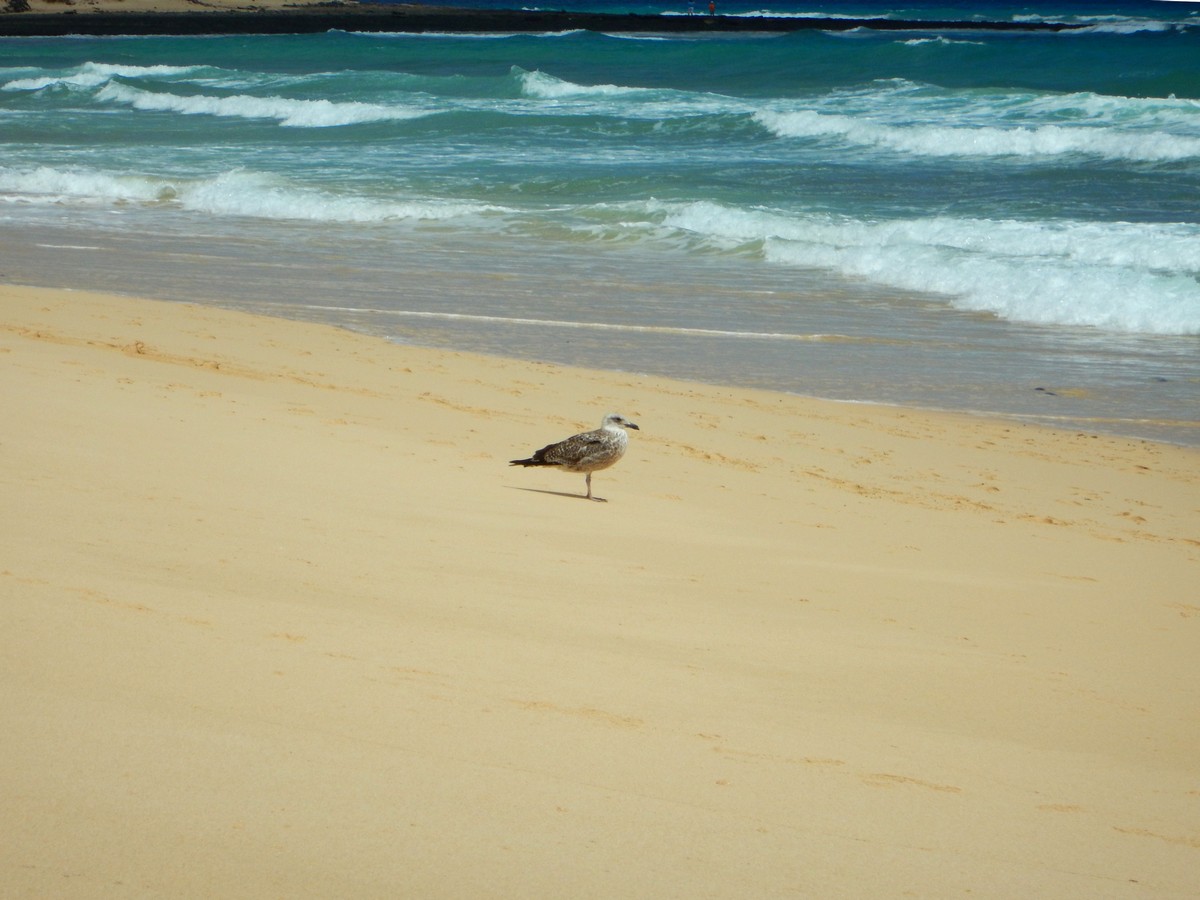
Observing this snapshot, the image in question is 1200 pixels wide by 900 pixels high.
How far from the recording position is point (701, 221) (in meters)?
16.6

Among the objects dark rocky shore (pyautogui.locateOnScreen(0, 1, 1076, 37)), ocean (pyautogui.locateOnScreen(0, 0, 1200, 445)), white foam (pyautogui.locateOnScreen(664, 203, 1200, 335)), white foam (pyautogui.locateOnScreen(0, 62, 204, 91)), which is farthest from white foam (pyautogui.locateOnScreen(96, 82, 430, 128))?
dark rocky shore (pyautogui.locateOnScreen(0, 1, 1076, 37))

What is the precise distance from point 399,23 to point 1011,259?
6206 centimetres

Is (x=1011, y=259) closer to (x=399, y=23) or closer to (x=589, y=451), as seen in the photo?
(x=589, y=451)

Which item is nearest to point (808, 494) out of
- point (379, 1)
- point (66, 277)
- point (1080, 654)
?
point (1080, 654)

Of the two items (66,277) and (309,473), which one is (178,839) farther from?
(66,277)

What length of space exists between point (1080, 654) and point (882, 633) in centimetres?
74

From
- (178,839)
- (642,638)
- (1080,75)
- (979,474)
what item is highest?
(1080,75)

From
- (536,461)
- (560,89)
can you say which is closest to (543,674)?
(536,461)

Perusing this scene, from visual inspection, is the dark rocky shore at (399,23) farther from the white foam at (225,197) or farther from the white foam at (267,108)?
the white foam at (225,197)

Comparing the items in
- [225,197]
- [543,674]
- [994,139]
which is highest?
[994,139]

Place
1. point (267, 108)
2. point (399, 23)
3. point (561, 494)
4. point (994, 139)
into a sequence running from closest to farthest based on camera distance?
1. point (561, 494)
2. point (994, 139)
3. point (267, 108)
4. point (399, 23)

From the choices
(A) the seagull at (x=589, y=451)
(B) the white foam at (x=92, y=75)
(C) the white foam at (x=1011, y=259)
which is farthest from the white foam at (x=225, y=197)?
(B) the white foam at (x=92, y=75)

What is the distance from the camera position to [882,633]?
435 centimetres

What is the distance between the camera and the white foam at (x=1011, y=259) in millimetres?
12367
